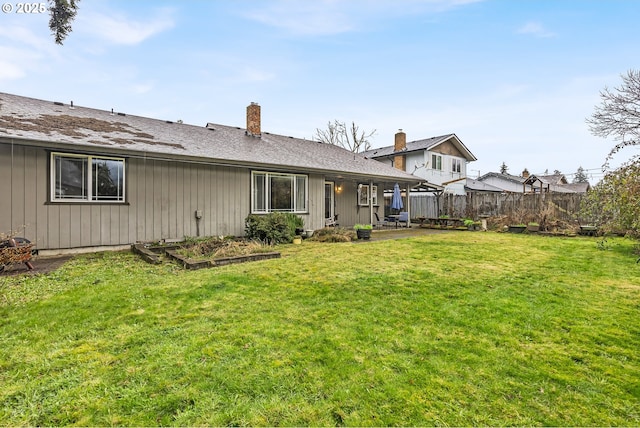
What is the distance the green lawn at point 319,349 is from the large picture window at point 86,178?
285 cm

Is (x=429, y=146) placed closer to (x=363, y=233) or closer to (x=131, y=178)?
(x=363, y=233)

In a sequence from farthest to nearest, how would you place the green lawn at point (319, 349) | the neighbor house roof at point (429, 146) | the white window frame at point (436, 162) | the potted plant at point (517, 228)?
the white window frame at point (436, 162) → the neighbor house roof at point (429, 146) → the potted plant at point (517, 228) → the green lawn at point (319, 349)

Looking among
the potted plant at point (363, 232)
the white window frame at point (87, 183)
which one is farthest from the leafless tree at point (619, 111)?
the white window frame at point (87, 183)

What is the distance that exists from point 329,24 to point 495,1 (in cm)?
540

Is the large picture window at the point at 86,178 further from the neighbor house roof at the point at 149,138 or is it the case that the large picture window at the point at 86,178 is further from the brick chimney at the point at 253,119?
the brick chimney at the point at 253,119

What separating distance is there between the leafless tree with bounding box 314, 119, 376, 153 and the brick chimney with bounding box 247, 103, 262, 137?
21.2m

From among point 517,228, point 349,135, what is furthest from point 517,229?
point 349,135

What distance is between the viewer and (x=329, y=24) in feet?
36.4

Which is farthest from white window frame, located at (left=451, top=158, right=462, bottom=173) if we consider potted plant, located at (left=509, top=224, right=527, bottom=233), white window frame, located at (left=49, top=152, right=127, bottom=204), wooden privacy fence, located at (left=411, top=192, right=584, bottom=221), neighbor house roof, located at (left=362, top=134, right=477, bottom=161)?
white window frame, located at (left=49, top=152, right=127, bottom=204)

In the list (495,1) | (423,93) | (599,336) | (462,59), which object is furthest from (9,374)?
(423,93)

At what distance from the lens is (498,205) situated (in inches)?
609

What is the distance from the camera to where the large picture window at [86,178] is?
271 inches

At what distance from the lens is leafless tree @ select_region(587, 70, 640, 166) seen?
13.9 metres

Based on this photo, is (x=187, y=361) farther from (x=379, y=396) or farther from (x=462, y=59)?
(x=462, y=59)
